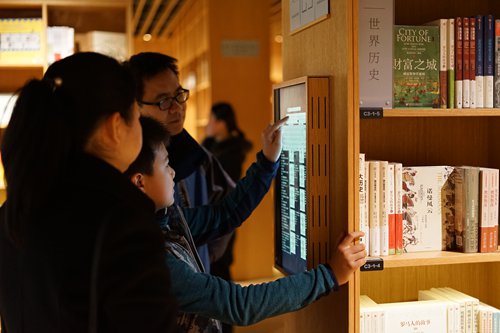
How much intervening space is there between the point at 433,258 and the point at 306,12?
0.89 m

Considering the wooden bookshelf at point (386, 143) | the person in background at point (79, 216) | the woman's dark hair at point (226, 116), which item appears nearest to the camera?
the person in background at point (79, 216)

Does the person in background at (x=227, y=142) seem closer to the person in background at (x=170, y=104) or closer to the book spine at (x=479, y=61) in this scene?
the person in background at (x=170, y=104)

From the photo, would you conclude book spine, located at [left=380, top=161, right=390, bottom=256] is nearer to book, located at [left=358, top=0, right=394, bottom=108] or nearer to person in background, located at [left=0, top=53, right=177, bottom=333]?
book, located at [left=358, top=0, right=394, bottom=108]

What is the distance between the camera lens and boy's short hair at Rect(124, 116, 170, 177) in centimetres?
171

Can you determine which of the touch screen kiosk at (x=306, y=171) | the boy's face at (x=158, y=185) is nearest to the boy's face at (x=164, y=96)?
the touch screen kiosk at (x=306, y=171)

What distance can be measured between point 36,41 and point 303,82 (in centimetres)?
307

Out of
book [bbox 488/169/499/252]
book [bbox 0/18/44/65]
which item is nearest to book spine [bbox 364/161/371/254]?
book [bbox 488/169/499/252]

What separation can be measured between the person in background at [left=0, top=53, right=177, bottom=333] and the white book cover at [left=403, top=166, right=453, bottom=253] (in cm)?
102

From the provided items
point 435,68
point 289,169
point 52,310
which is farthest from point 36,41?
point 52,310

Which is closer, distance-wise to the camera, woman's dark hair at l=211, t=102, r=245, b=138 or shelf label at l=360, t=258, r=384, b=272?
shelf label at l=360, t=258, r=384, b=272

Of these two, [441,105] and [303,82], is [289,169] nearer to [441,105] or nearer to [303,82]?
[303,82]

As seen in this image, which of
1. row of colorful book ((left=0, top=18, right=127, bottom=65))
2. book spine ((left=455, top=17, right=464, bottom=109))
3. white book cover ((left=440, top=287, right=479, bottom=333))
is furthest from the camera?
row of colorful book ((left=0, top=18, right=127, bottom=65))

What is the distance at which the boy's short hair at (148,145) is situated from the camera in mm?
1712

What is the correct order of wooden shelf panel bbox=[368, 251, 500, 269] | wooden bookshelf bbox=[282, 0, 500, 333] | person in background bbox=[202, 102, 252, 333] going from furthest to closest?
1. person in background bbox=[202, 102, 252, 333]
2. wooden shelf panel bbox=[368, 251, 500, 269]
3. wooden bookshelf bbox=[282, 0, 500, 333]
